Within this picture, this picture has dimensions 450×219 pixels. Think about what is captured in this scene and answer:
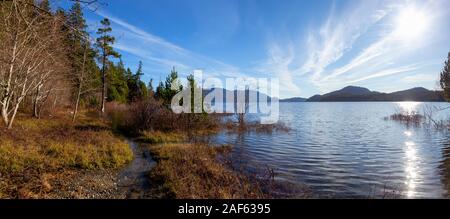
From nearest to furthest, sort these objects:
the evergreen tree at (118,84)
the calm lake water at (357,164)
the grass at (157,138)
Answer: the calm lake water at (357,164)
the grass at (157,138)
the evergreen tree at (118,84)

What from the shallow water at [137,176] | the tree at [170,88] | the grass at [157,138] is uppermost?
the tree at [170,88]

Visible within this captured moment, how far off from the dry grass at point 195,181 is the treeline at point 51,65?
5.54 m

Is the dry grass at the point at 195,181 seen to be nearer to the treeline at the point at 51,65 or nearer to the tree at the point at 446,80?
the treeline at the point at 51,65

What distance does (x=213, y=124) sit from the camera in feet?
91.2

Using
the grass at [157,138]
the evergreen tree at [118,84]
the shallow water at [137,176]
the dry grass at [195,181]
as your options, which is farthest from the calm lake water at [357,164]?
the evergreen tree at [118,84]

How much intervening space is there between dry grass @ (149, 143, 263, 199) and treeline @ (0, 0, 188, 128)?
18.2 feet

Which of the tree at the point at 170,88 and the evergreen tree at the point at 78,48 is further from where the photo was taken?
the tree at the point at 170,88

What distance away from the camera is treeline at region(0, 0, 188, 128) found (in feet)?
19.7

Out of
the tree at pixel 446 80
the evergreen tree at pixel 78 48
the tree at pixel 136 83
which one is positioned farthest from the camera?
the tree at pixel 136 83

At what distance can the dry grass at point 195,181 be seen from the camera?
8117 millimetres

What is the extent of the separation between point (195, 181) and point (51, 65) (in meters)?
20.7
